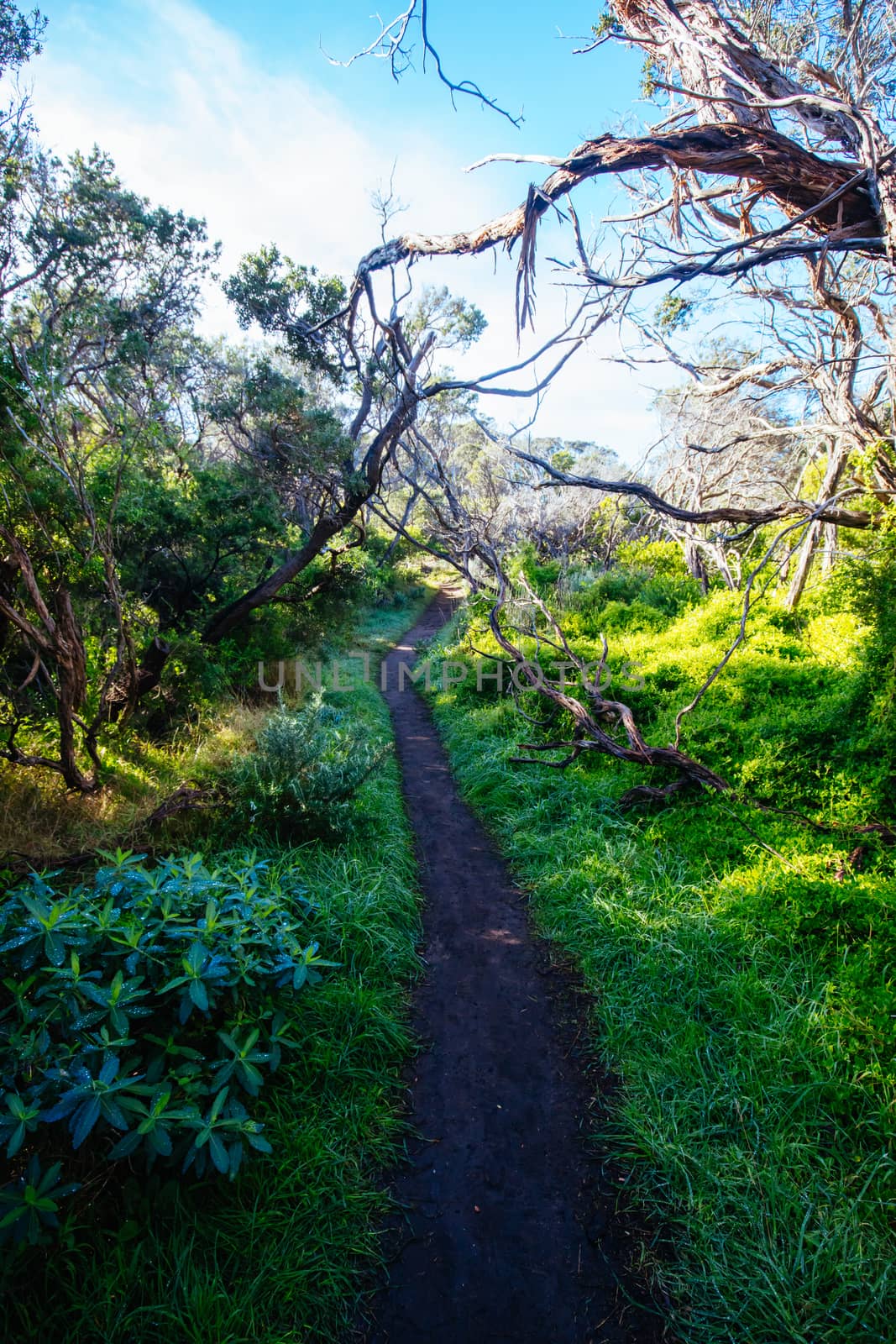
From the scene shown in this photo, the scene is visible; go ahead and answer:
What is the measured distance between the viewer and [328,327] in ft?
19.3

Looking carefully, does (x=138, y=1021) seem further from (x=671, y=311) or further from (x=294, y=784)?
(x=671, y=311)

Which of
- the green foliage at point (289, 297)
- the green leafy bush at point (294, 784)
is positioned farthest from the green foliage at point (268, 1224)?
the green foliage at point (289, 297)

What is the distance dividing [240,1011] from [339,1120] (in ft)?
2.19

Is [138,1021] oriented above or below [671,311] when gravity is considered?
below

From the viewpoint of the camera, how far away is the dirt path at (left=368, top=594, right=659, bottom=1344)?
177 centimetres

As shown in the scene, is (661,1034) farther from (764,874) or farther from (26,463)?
(26,463)

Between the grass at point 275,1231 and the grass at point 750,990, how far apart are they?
1008 mm

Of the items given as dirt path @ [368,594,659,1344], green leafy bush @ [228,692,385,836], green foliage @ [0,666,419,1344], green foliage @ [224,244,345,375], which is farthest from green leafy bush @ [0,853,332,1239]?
green foliage @ [224,244,345,375]

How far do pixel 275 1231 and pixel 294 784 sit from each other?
242 centimetres

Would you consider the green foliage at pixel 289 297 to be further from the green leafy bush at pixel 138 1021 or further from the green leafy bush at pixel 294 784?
the green leafy bush at pixel 138 1021

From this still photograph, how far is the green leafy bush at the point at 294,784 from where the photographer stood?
13.2ft

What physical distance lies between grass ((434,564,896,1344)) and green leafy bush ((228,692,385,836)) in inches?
55.6

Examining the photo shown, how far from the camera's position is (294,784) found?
400 cm

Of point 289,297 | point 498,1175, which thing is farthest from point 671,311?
point 498,1175
